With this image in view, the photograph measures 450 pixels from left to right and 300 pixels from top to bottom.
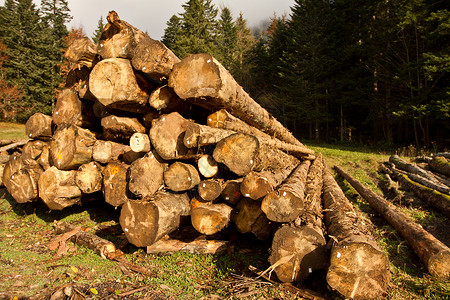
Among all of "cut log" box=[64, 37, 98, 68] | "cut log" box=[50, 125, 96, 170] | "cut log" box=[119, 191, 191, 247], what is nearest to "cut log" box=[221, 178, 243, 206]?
"cut log" box=[119, 191, 191, 247]

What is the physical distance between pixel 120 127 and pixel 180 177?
1.57 metres

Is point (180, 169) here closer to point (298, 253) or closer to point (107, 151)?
point (107, 151)

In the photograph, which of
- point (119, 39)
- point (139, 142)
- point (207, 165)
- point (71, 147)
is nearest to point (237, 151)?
point (207, 165)

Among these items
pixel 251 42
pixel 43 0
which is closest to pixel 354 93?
pixel 251 42

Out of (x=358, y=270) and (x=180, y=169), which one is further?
(x=180, y=169)

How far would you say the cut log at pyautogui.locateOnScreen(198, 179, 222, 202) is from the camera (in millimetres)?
3939

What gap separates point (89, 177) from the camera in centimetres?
495

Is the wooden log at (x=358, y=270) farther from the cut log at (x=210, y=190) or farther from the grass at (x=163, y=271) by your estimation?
the cut log at (x=210, y=190)

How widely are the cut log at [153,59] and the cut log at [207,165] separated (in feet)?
4.99

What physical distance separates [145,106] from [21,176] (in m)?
3.35

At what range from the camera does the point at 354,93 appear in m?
20.2

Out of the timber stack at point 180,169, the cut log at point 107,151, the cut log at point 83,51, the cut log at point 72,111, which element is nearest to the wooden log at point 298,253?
the timber stack at point 180,169

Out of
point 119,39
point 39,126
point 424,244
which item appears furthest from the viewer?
point 39,126

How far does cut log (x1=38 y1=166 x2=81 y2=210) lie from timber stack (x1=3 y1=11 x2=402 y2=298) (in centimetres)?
2
